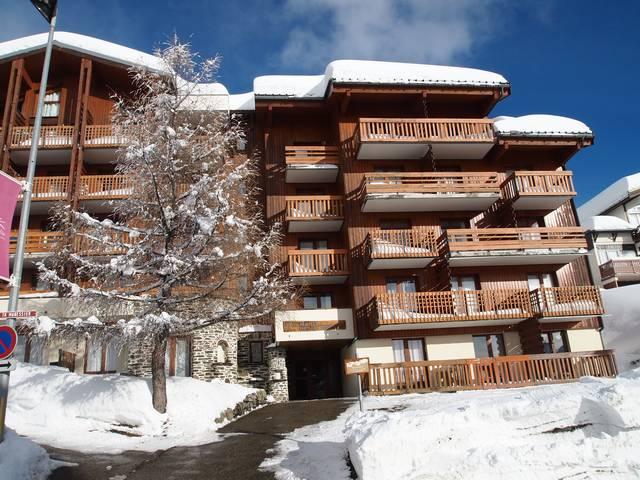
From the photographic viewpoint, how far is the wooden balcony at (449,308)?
2264 cm

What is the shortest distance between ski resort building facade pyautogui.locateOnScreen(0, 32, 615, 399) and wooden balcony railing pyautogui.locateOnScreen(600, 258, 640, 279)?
13674 mm

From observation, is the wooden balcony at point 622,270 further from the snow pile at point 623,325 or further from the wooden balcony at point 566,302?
the wooden balcony at point 566,302

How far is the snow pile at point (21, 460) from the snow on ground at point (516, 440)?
607cm

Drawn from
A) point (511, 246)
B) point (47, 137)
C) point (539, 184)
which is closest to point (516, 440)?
point (511, 246)

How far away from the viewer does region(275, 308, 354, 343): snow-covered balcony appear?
78.9 feet

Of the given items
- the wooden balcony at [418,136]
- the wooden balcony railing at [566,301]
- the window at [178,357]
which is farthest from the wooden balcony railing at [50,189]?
the wooden balcony railing at [566,301]

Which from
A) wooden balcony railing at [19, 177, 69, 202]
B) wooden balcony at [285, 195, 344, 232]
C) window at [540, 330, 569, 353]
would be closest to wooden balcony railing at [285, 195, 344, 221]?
wooden balcony at [285, 195, 344, 232]

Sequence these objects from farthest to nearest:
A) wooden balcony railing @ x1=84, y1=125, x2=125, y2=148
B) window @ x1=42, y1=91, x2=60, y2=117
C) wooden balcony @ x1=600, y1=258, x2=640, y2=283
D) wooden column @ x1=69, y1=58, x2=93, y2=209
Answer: wooden balcony @ x1=600, y1=258, x2=640, y2=283, window @ x1=42, y1=91, x2=60, y2=117, wooden balcony railing @ x1=84, y1=125, x2=125, y2=148, wooden column @ x1=69, y1=58, x2=93, y2=209

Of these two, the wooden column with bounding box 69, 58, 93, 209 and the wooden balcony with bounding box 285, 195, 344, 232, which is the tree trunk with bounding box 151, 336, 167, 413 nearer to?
the wooden balcony with bounding box 285, 195, 344, 232

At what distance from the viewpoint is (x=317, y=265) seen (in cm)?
2486

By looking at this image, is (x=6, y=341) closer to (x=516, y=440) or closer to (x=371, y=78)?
A: (x=516, y=440)

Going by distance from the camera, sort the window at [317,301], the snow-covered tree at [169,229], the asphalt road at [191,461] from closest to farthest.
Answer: the asphalt road at [191,461], the snow-covered tree at [169,229], the window at [317,301]

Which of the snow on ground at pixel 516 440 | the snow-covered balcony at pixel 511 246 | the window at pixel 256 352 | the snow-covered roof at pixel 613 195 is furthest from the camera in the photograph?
the snow-covered roof at pixel 613 195

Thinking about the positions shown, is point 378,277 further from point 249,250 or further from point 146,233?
point 146,233
